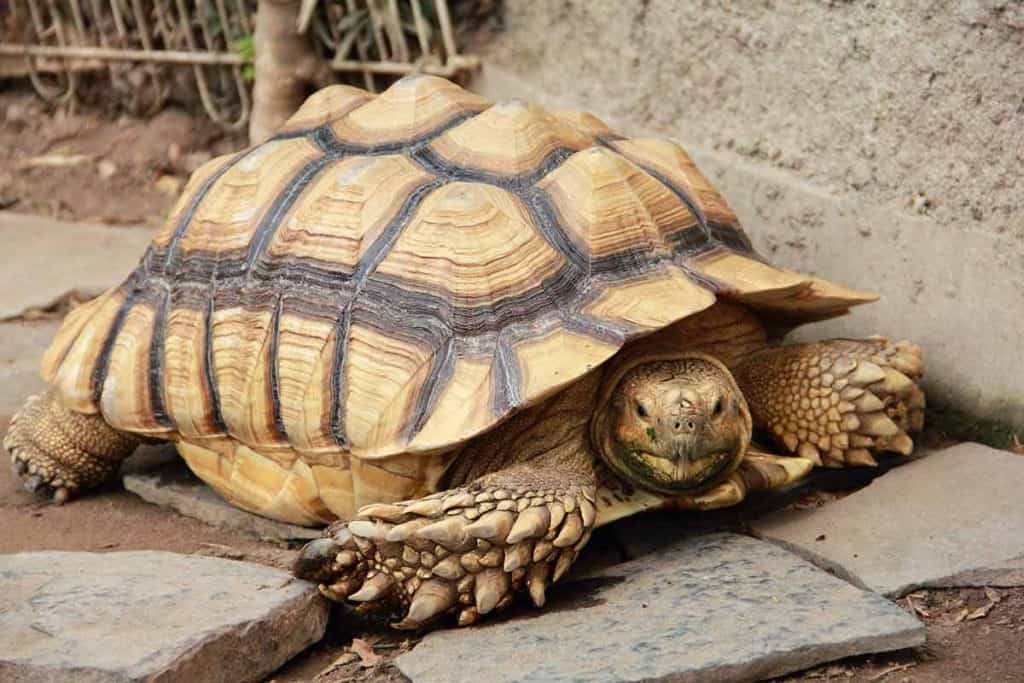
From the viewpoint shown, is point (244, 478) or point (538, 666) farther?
point (244, 478)

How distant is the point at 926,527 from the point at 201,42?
504cm

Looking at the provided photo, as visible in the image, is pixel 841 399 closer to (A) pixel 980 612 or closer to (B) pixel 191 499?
(A) pixel 980 612

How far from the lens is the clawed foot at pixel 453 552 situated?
2664mm

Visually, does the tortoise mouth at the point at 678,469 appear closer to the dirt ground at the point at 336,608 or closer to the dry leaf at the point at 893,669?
the dirt ground at the point at 336,608

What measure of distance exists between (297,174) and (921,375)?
1.64 meters

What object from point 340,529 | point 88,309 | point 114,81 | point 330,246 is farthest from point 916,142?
point 114,81

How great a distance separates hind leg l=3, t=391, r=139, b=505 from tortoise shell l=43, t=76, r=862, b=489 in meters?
0.10

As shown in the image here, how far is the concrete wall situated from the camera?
3297 millimetres

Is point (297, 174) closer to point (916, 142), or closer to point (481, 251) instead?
point (481, 251)

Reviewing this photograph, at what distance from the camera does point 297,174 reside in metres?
3.37

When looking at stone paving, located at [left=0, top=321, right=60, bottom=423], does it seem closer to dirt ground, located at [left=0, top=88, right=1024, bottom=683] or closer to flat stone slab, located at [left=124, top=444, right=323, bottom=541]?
dirt ground, located at [left=0, top=88, right=1024, bottom=683]

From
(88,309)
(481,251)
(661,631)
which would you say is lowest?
(661,631)

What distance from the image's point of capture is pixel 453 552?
2.68 meters

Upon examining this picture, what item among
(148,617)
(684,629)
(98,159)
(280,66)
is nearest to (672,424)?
(684,629)
